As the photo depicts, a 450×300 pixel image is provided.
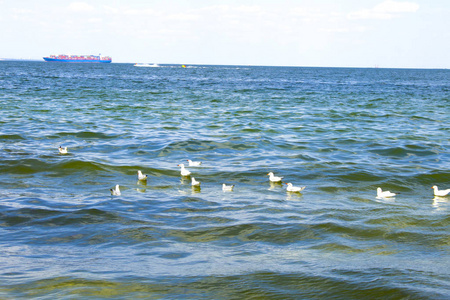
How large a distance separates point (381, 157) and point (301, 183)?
186 inches

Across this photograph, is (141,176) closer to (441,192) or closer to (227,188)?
(227,188)

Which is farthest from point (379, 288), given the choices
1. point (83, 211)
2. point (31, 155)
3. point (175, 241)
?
point (31, 155)

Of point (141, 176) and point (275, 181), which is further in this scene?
point (141, 176)

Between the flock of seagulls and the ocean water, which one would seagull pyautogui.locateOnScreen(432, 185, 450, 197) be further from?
the ocean water

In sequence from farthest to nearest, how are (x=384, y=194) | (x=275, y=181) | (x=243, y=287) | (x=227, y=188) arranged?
(x=275, y=181), (x=227, y=188), (x=384, y=194), (x=243, y=287)

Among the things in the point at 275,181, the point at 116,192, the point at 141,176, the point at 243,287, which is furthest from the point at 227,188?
the point at 243,287

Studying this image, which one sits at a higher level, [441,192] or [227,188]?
[441,192]

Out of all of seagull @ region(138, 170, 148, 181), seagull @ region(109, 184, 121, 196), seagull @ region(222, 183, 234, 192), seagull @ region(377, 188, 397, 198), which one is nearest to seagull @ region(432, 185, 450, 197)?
seagull @ region(377, 188, 397, 198)

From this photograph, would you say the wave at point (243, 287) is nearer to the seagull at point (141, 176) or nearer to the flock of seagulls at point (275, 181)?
the flock of seagulls at point (275, 181)

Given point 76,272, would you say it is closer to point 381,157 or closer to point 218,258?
point 218,258

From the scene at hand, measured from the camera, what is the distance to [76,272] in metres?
6.86

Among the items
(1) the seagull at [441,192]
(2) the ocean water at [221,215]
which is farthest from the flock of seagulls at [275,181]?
(2) the ocean water at [221,215]

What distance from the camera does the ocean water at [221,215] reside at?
6691 millimetres

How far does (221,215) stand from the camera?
381 inches
